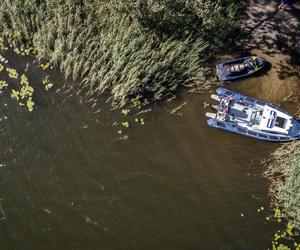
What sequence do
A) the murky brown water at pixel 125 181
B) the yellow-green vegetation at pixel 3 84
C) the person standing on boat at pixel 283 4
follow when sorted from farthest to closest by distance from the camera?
the person standing on boat at pixel 283 4, the yellow-green vegetation at pixel 3 84, the murky brown water at pixel 125 181

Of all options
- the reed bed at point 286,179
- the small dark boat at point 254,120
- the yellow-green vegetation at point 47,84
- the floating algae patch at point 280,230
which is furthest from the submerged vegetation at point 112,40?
the floating algae patch at point 280,230

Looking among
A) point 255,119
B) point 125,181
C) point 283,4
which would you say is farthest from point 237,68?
point 125,181

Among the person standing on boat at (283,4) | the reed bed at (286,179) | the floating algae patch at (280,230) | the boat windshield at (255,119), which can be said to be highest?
the person standing on boat at (283,4)

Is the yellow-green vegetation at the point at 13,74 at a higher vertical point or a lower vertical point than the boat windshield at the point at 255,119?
higher

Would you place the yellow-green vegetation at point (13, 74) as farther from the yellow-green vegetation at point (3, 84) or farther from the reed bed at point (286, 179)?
the reed bed at point (286, 179)

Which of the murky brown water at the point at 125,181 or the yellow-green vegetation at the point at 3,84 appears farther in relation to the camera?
the yellow-green vegetation at the point at 3,84

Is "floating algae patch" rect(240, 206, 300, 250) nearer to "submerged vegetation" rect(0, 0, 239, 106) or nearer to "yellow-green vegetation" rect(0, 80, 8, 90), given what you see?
"submerged vegetation" rect(0, 0, 239, 106)

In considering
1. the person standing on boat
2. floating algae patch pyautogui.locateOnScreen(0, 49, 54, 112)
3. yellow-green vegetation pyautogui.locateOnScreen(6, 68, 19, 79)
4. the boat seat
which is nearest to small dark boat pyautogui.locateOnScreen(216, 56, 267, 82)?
the boat seat

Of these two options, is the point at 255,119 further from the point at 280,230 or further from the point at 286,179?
the point at 280,230
